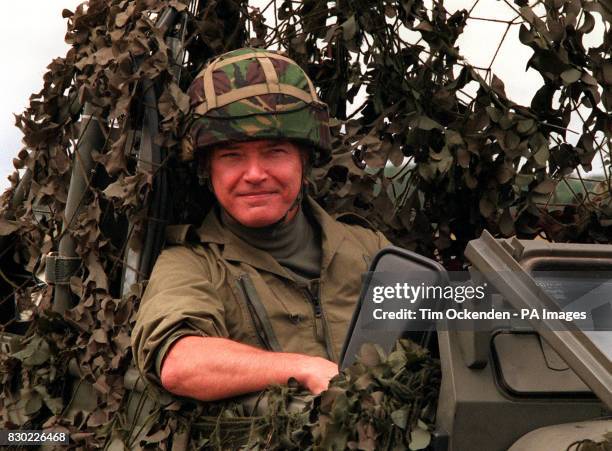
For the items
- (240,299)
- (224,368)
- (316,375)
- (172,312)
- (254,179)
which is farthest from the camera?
(254,179)

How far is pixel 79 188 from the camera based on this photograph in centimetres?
423

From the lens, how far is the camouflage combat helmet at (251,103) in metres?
3.85

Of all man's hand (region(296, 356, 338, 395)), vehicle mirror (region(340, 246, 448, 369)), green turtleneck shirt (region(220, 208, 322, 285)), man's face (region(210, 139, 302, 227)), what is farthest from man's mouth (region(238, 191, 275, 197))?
vehicle mirror (region(340, 246, 448, 369))

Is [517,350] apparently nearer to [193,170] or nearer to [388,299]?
[388,299]

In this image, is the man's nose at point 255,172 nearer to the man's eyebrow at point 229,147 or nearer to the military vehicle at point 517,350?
the man's eyebrow at point 229,147

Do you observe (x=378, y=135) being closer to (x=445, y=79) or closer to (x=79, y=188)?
(x=445, y=79)

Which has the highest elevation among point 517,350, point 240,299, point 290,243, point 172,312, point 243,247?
point 290,243

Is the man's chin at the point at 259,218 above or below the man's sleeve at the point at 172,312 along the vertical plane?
above

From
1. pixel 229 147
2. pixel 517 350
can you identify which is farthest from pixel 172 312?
pixel 517 350

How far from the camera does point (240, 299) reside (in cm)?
380

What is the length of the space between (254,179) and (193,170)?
0.44 m

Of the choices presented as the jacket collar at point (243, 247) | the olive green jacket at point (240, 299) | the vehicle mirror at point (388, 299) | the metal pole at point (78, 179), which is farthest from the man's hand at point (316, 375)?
the metal pole at point (78, 179)

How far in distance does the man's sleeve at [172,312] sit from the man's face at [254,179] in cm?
26

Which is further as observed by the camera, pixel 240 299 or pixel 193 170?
pixel 193 170
